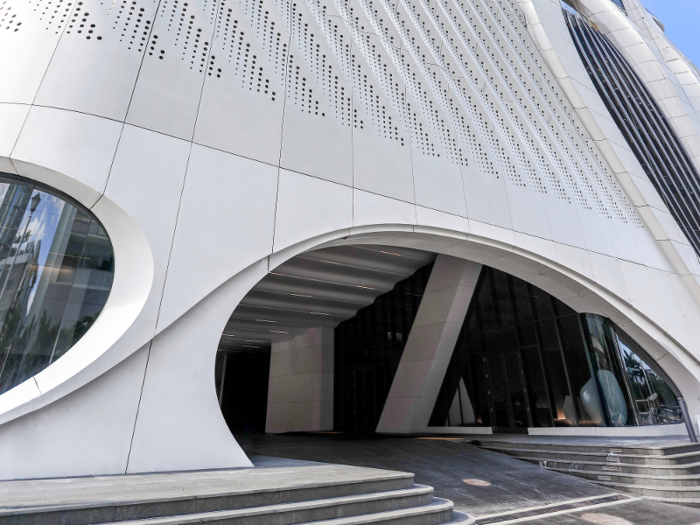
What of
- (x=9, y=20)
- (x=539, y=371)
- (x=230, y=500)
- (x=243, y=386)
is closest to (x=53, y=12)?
(x=9, y=20)

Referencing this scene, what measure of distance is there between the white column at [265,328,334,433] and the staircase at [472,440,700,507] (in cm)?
970

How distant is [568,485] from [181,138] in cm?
772

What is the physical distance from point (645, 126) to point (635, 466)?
13.8 m

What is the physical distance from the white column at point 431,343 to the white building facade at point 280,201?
0.25 ft

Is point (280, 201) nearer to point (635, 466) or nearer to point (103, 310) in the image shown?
A: point (103, 310)

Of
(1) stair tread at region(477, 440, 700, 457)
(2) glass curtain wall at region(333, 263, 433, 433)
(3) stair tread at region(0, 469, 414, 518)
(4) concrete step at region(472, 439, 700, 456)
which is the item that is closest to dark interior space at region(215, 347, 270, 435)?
(2) glass curtain wall at region(333, 263, 433, 433)

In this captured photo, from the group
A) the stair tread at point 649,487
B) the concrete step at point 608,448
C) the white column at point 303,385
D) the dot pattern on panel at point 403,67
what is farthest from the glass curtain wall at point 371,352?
the stair tread at point 649,487

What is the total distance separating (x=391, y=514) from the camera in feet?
12.6

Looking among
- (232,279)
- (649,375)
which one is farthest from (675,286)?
(232,279)

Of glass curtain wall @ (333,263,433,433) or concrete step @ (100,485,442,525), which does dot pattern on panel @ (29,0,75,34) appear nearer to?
concrete step @ (100,485,442,525)

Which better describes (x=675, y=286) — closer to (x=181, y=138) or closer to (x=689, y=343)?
(x=689, y=343)

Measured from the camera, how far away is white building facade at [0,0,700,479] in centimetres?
482

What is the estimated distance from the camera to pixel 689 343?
36.8ft

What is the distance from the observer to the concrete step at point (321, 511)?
306 centimetres
